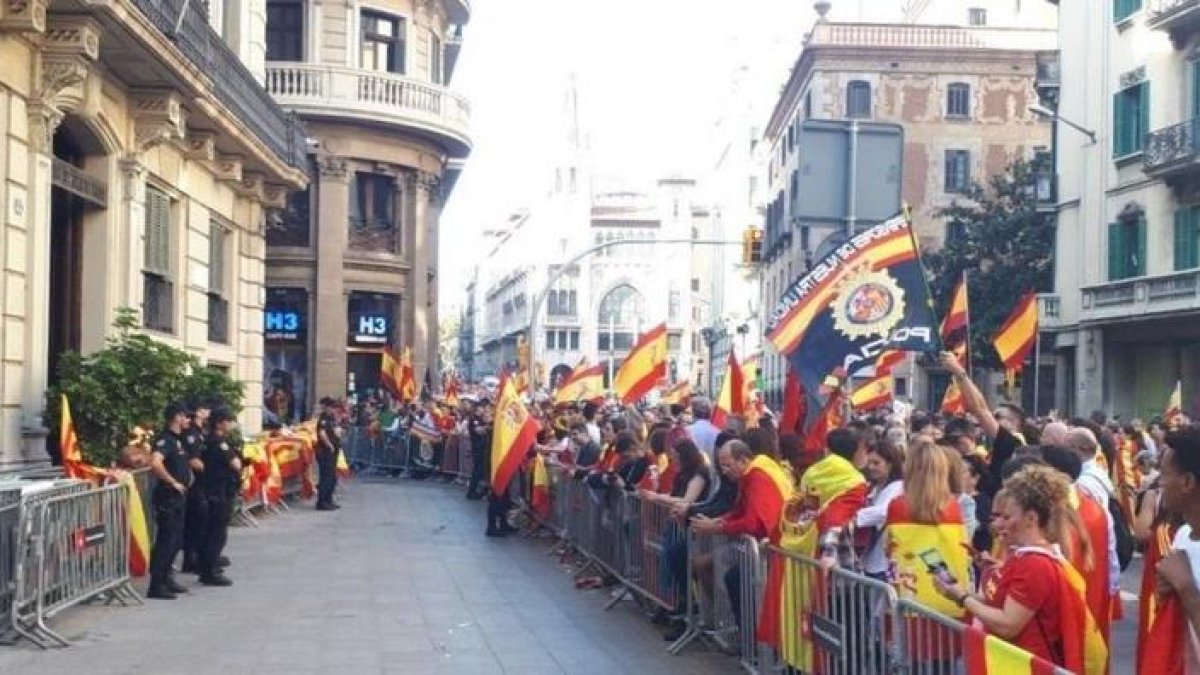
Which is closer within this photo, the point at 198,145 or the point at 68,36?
the point at 68,36

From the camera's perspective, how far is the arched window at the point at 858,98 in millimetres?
63750

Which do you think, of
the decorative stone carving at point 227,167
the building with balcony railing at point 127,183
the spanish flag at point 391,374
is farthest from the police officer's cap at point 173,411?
the spanish flag at point 391,374

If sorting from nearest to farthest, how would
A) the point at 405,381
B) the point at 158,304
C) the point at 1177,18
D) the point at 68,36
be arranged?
1. the point at 68,36
2. the point at 158,304
3. the point at 1177,18
4. the point at 405,381

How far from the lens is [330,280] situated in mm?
40781

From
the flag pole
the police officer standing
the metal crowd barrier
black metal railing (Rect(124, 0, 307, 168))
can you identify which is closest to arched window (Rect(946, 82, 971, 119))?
the flag pole

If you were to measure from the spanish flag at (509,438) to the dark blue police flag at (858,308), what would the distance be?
635 centimetres

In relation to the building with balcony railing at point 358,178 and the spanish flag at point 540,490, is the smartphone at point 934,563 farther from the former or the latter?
the building with balcony railing at point 358,178

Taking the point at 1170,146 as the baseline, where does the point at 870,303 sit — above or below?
below

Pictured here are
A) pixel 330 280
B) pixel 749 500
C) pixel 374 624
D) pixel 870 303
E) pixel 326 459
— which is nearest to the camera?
pixel 749 500

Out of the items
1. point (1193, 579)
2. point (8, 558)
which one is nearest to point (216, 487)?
point (8, 558)

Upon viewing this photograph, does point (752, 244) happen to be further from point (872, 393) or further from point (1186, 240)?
point (872, 393)

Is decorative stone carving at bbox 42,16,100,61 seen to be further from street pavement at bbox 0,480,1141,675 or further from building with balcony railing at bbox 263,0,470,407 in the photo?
building with balcony railing at bbox 263,0,470,407

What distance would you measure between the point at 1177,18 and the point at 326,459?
21409mm

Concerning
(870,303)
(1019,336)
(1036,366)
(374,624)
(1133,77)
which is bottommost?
(374,624)
